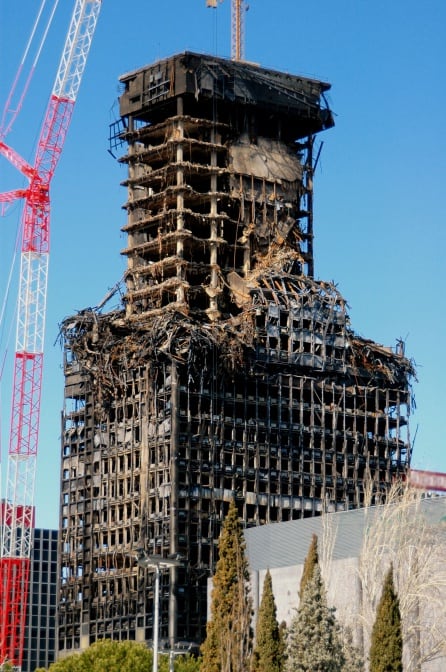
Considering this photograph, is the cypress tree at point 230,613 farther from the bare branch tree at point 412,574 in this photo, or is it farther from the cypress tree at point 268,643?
the bare branch tree at point 412,574

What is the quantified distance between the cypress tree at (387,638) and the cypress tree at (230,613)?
1226 centimetres

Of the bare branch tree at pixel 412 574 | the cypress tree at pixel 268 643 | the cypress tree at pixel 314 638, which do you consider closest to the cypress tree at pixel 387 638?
the cypress tree at pixel 314 638

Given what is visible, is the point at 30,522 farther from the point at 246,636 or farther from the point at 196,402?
the point at 246,636

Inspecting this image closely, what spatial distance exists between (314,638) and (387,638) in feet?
17.1

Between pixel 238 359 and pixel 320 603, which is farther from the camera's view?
pixel 238 359

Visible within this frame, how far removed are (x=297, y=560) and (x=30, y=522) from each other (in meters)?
45.0

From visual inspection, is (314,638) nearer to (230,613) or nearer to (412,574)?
(230,613)

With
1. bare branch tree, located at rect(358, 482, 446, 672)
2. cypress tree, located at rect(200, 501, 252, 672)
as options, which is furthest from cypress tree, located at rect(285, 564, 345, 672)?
bare branch tree, located at rect(358, 482, 446, 672)

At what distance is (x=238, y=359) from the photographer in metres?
193

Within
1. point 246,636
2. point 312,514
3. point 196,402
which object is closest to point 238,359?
point 196,402

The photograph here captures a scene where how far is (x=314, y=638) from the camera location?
115m

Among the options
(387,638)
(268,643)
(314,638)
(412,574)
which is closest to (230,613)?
(268,643)

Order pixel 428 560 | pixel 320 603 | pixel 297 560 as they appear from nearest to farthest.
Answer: pixel 320 603
pixel 428 560
pixel 297 560

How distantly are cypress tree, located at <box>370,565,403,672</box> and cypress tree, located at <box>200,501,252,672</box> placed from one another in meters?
12.3
